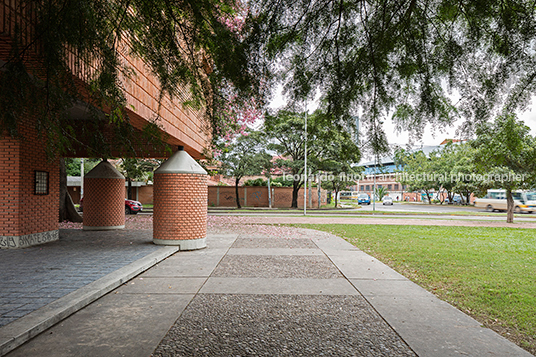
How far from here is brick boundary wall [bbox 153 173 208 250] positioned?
30.5ft

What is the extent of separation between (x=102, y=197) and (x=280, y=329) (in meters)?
11.7

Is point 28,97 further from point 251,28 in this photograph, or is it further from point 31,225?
point 31,225

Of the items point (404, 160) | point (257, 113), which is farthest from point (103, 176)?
point (404, 160)

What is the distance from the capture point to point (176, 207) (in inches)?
366

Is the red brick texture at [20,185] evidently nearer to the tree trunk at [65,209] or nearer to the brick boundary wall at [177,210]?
the brick boundary wall at [177,210]

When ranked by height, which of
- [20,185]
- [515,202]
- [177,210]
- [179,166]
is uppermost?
[179,166]

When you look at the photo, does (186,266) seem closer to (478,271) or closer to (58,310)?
(58,310)

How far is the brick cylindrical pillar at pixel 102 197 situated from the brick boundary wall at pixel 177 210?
4.85 meters

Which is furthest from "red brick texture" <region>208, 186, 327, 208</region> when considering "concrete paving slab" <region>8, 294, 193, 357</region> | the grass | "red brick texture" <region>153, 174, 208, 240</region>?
"concrete paving slab" <region>8, 294, 193, 357</region>

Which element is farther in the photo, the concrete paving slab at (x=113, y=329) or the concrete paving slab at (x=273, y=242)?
the concrete paving slab at (x=273, y=242)

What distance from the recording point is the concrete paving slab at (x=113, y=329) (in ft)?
11.2

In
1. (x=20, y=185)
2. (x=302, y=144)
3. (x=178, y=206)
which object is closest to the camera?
(x=20, y=185)

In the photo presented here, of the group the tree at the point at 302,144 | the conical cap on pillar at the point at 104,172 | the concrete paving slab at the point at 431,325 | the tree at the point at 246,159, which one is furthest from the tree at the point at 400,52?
the tree at the point at 246,159

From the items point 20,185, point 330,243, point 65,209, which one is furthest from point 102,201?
point 330,243
